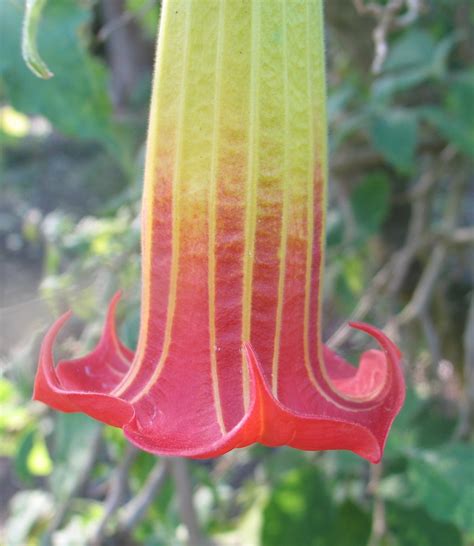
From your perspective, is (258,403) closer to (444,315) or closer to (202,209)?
(202,209)

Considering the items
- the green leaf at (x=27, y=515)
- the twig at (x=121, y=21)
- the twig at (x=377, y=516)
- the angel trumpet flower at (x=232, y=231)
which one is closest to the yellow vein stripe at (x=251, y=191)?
the angel trumpet flower at (x=232, y=231)

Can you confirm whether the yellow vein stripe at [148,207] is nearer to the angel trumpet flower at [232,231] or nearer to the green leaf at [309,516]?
the angel trumpet flower at [232,231]

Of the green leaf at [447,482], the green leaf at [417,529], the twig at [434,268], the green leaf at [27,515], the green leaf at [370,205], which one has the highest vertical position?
the green leaf at [370,205]

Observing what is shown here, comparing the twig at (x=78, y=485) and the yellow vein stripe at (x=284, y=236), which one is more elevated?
the yellow vein stripe at (x=284, y=236)

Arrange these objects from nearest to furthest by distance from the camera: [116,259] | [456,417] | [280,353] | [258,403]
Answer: [258,403], [280,353], [116,259], [456,417]

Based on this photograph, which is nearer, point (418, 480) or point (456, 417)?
point (418, 480)

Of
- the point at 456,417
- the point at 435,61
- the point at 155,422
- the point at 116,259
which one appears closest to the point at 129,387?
the point at 155,422
